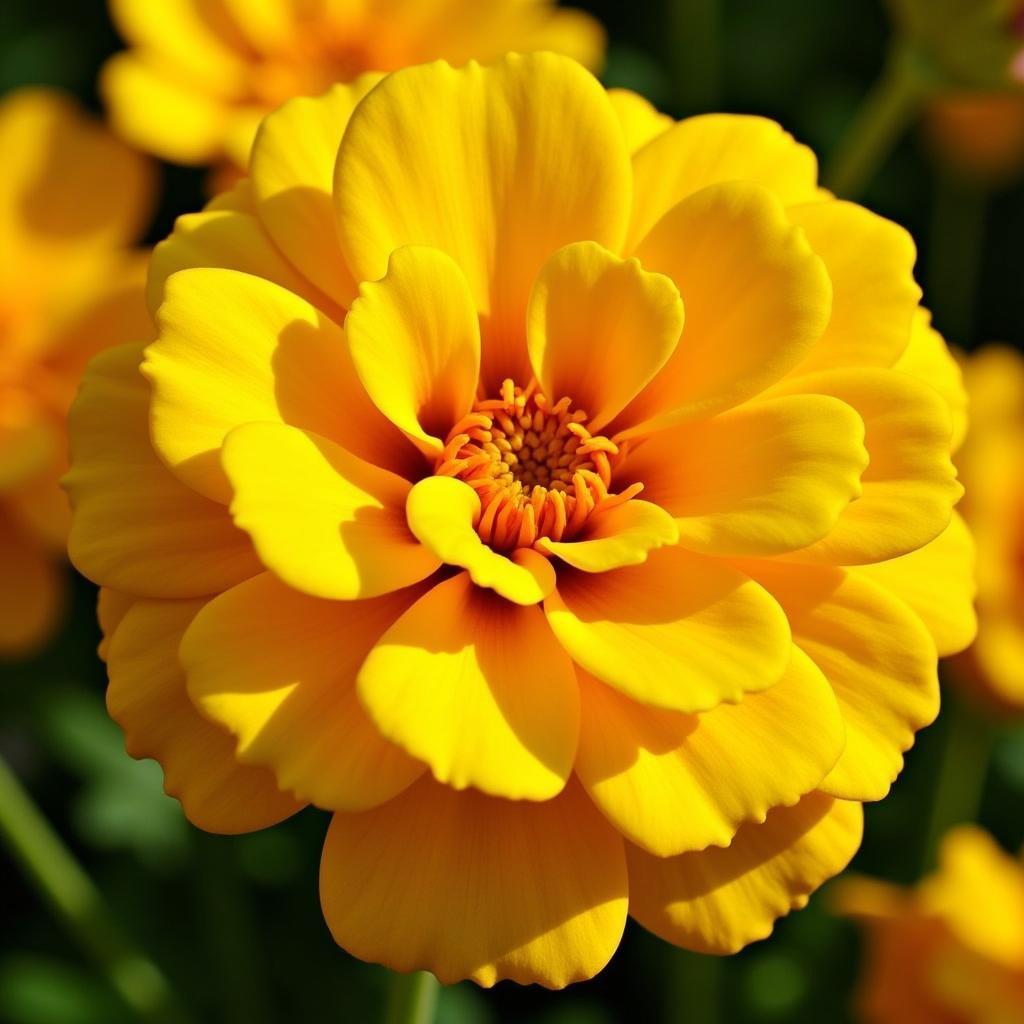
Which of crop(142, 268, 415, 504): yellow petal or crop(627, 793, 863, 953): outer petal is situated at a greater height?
crop(142, 268, 415, 504): yellow petal

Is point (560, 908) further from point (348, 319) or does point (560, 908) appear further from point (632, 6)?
point (632, 6)

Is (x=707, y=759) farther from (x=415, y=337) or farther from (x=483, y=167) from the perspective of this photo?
(x=483, y=167)

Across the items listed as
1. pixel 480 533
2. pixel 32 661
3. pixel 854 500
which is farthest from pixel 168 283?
pixel 32 661

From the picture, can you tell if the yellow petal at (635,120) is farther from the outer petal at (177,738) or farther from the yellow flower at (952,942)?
the yellow flower at (952,942)

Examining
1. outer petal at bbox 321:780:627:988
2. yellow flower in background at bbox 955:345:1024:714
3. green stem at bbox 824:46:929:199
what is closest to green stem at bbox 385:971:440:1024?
outer petal at bbox 321:780:627:988

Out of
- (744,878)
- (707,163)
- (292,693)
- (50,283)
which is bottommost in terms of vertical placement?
(50,283)

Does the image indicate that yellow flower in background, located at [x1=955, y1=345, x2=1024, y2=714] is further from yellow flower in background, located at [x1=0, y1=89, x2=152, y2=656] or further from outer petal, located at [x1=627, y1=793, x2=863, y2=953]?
yellow flower in background, located at [x1=0, y1=89, x2=152, y2=656]

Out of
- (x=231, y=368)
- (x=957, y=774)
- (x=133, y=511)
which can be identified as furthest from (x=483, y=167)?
(x=957, y=774)
